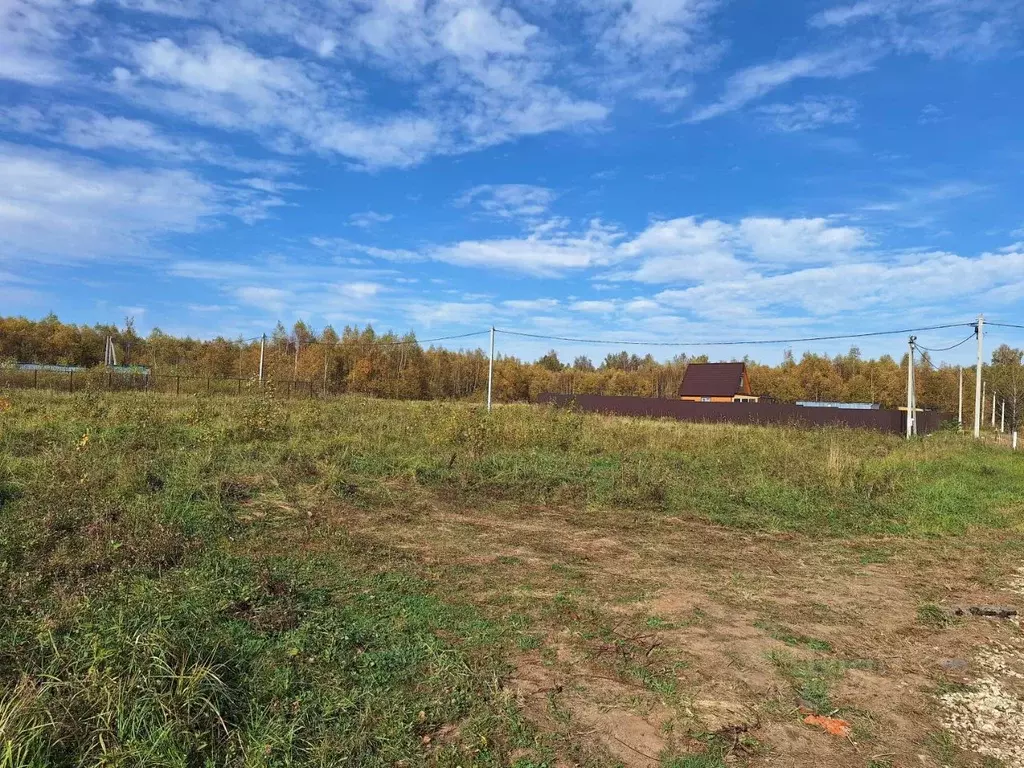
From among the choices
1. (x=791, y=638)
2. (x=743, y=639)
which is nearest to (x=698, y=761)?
(x=743, y=639)

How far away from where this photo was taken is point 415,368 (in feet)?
149

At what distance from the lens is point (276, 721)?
261 cm

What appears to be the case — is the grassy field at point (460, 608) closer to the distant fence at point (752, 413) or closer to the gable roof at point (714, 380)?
the distant fence at point (752, 413)

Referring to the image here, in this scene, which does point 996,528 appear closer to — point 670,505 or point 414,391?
point 670,505

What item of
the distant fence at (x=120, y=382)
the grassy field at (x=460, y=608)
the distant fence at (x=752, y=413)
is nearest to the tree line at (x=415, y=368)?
the distant fence at (x=120, y=382)

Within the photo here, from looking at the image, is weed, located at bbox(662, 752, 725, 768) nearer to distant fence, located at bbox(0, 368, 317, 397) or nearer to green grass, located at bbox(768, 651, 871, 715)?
green grass, located at bbox(768, 651, 871, 715)

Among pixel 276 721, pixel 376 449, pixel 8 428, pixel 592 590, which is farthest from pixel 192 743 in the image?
pixel 8 428

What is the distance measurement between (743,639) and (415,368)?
1678 inches

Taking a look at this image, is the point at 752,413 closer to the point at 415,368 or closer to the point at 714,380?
the point at 714,380

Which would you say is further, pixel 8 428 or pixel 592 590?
pixel 8 428

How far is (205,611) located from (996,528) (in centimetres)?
894

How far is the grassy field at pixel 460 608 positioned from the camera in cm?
260

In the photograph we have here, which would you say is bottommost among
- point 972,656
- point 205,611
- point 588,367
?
point 972,656

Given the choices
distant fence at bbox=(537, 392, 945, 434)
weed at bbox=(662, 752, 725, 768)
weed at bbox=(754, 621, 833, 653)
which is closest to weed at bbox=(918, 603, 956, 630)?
weed at bbox=(754, 621, 833, 653)
